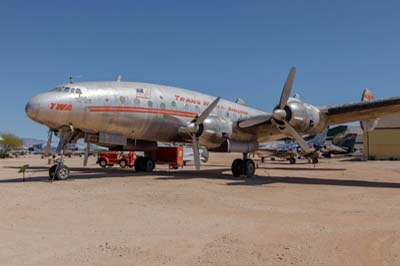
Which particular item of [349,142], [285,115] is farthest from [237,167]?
[349,142]

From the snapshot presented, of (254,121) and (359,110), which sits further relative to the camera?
(254,121)

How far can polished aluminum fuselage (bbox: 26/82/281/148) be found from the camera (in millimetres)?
13828

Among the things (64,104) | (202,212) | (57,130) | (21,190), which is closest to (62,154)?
(57,130)

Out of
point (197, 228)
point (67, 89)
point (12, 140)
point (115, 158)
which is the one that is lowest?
point (197, 228)

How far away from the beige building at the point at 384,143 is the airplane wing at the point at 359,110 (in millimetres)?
32253

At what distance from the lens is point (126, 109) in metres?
15.8

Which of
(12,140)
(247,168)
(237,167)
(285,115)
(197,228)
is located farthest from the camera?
(12,140)

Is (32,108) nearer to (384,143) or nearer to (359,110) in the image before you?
(359,110)

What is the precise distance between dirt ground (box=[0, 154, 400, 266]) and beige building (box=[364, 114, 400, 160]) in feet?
128

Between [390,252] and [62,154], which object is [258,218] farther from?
[62,154]

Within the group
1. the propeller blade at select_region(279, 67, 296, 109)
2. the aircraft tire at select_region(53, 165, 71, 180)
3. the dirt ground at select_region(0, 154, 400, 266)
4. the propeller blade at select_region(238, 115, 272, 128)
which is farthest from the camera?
the propeller blade at select_region(238, 115, 272, 128)

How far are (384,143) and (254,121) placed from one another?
36342 millimetres

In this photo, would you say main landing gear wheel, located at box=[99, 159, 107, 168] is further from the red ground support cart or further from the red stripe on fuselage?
the red stripe on fuselage

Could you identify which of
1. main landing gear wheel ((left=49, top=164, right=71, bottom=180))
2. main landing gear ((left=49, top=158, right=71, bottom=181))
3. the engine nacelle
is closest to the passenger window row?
main landing gear ((left=49, top=158, right=71, bottom=181))
